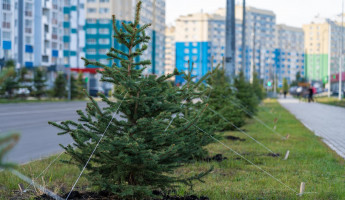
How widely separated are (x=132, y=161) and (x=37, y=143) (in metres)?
8.23

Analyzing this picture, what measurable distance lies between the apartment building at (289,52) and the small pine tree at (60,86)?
480ft

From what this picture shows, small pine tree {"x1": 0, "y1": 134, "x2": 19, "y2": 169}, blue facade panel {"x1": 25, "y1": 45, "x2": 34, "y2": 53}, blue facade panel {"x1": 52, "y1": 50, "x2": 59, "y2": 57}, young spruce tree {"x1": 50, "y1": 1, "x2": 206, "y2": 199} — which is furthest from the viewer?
blue facade panel {"x1": 52, "y1": 50, "x2": 59, "y2": 57}

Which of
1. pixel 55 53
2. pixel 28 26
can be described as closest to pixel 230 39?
pixel 28 26

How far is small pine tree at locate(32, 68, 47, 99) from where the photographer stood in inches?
1774

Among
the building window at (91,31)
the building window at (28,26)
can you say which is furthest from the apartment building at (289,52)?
the building window at (28,26)

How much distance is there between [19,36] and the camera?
55250 millimetres

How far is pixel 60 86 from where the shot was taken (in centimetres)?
4953

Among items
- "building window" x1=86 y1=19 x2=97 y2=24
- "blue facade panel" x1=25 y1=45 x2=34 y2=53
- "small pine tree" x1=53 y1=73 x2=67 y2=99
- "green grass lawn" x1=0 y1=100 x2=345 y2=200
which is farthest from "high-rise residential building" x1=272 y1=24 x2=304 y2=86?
"green grass lawn" x1=0 y1=100 x2=345 y2=200

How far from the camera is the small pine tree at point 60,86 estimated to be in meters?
49.0

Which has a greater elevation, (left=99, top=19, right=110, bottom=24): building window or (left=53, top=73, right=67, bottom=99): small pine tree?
(left=99, top=19, right=110, bottom=24): building window

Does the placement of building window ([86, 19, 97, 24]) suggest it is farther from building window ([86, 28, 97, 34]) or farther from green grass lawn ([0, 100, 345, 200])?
green grass lawn ([0, 100, 345, 200])

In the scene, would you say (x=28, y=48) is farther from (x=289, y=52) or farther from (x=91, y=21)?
(x=289, y=52)

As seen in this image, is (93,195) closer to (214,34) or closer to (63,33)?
(63,33)

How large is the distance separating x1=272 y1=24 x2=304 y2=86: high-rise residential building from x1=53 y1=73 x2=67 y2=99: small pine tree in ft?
480
